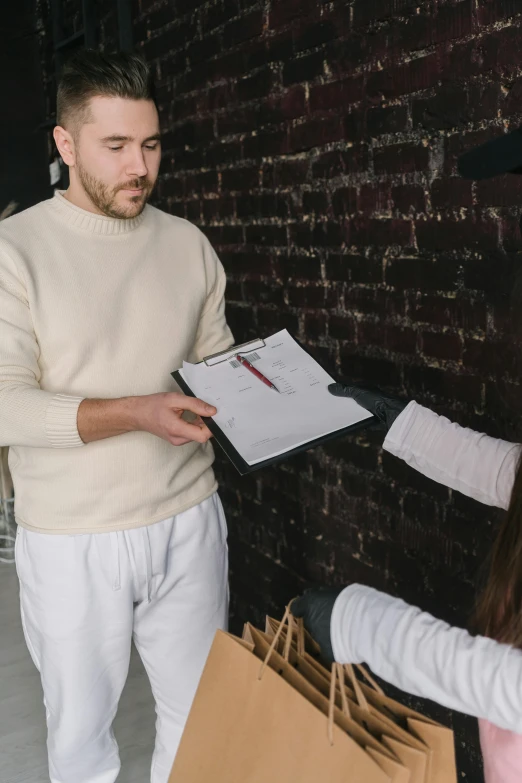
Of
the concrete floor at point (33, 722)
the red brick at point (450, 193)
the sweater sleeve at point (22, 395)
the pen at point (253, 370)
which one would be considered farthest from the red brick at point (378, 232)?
the concrete floor at point (33, 722)

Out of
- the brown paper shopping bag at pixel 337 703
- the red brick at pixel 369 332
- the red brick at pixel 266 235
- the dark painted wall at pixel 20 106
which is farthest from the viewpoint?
the dark painted wall at pixel 20 106

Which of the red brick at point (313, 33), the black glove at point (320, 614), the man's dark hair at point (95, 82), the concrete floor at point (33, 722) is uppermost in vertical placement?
the red brick at point (313, 33)

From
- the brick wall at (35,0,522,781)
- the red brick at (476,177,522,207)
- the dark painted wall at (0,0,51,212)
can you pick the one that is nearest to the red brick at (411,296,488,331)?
the brick wall at (35,0,522,781)

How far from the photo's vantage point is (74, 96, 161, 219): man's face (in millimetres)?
1798

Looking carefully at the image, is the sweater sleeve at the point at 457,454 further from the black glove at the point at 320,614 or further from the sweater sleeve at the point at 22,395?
the sweater sleeve at the point at 22,395

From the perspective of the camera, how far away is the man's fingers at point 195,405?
5.30 ft

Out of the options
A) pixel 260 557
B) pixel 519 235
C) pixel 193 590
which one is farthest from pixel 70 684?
pixel 519 235

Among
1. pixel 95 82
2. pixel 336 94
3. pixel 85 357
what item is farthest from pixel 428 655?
pixel 336 94

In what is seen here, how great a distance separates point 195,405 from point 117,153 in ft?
1.99

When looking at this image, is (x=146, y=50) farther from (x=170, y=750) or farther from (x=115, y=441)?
(x=170, y=750)

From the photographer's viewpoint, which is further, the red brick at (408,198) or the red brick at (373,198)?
the red brick at (373,198)

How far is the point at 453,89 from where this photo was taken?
1.80m

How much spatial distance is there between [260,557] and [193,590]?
3.23ft

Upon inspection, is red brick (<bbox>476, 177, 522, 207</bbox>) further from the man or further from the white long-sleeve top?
the white long-sleeve top
